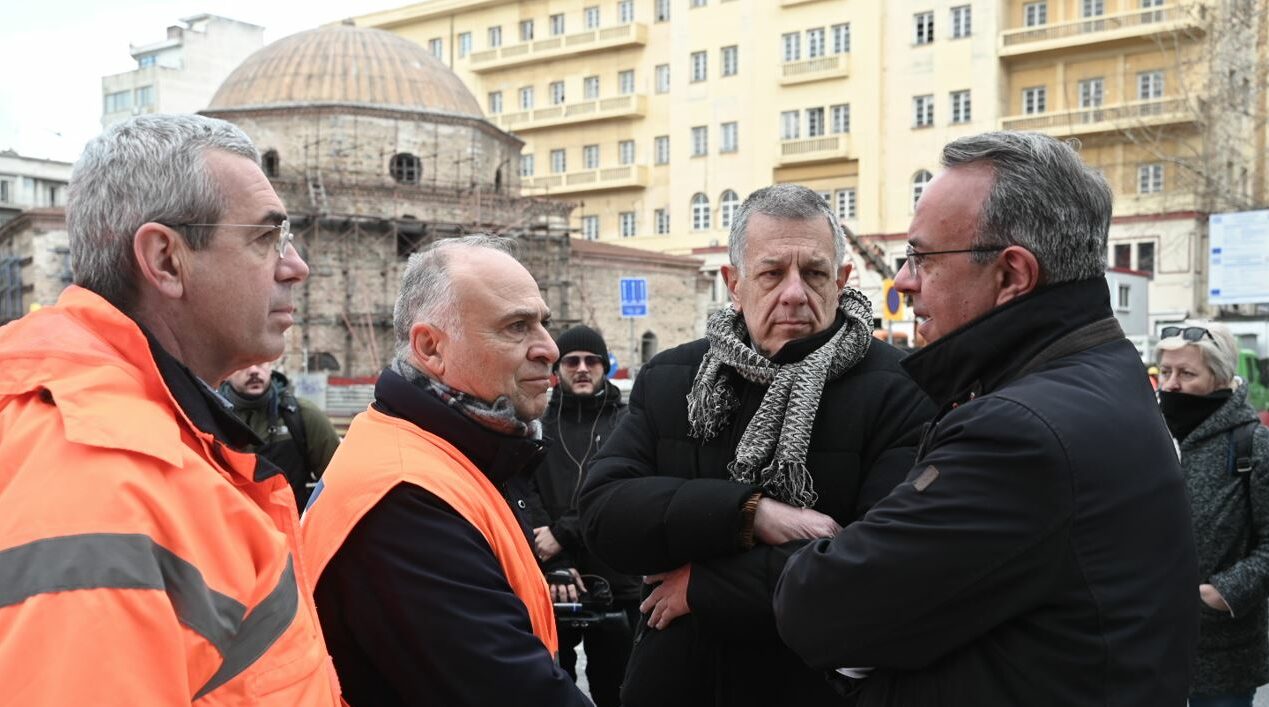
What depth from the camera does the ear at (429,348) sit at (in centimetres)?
291

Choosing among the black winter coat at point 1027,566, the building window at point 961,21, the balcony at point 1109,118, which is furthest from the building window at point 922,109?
the black winter coat at point 1027,566

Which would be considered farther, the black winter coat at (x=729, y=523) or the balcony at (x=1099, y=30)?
the balcony at (x=1099, y=30)

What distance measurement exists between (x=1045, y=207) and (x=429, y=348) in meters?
1.51

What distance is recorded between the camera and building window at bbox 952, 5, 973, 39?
48.5 m

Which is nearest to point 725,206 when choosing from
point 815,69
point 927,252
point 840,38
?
point 815,69

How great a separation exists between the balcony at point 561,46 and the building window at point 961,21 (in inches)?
620

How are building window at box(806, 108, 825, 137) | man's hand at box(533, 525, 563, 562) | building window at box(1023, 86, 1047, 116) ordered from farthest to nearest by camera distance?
building window at box(806, 108, 825, 137) → building window at box(1023, 86, 1047, 116) → man's hand at box(533, 525, 563, 562)

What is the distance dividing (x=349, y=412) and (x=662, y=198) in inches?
1278

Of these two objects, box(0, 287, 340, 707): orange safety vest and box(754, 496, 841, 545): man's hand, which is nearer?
box(0, 287, 340, 707): orange safety vest

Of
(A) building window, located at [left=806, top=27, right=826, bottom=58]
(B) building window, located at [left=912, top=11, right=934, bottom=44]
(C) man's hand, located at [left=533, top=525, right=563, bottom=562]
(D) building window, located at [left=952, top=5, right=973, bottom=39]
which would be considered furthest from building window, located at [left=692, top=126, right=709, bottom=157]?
(C) man's hand, located at [left=533, top=525, right=563, bottom=562]

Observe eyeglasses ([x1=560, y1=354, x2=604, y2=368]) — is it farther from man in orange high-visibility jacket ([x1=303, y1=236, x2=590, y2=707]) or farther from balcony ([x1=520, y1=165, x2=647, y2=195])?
balcony ([x1=520, y1=165, x2=647, y2=195])

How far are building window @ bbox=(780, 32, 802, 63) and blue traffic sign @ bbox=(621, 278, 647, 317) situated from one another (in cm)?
3535

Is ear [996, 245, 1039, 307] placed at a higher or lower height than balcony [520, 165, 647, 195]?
lower

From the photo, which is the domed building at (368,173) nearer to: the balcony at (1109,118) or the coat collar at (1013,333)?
the balcony at (1109,118)
